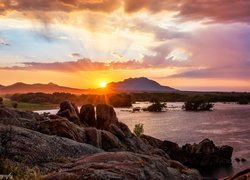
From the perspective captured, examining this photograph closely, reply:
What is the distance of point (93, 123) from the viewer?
66.5 metres

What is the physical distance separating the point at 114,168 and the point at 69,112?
41.7 m

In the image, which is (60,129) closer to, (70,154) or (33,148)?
(70,154)

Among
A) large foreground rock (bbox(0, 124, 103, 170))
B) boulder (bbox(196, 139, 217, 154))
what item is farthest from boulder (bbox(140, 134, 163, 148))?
large foreground rock (bbox(0, 124, 103, 170))

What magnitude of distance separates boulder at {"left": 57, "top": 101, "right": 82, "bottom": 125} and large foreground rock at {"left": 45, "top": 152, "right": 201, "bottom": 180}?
3507 centimetres

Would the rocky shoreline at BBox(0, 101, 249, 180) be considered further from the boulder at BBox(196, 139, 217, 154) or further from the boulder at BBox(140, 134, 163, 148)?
the boulder at BBox(196, 139, 217, 154)

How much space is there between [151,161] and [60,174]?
287 inches

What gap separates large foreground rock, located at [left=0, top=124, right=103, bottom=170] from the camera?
2514cm

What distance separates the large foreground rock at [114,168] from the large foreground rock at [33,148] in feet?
15.9

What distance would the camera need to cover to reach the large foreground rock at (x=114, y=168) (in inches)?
701

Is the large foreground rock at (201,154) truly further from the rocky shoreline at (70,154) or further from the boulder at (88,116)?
the rocky shoreline at (70,154)

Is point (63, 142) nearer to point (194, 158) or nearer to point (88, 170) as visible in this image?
point (88, 170)

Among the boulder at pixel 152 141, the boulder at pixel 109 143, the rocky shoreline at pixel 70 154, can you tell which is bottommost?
the boulder at pixel 152 141

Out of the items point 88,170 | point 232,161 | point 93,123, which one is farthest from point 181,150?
point 88,170

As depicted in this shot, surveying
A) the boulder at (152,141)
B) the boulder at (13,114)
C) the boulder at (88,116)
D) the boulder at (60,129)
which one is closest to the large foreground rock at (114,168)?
the boulder at (60,129)
